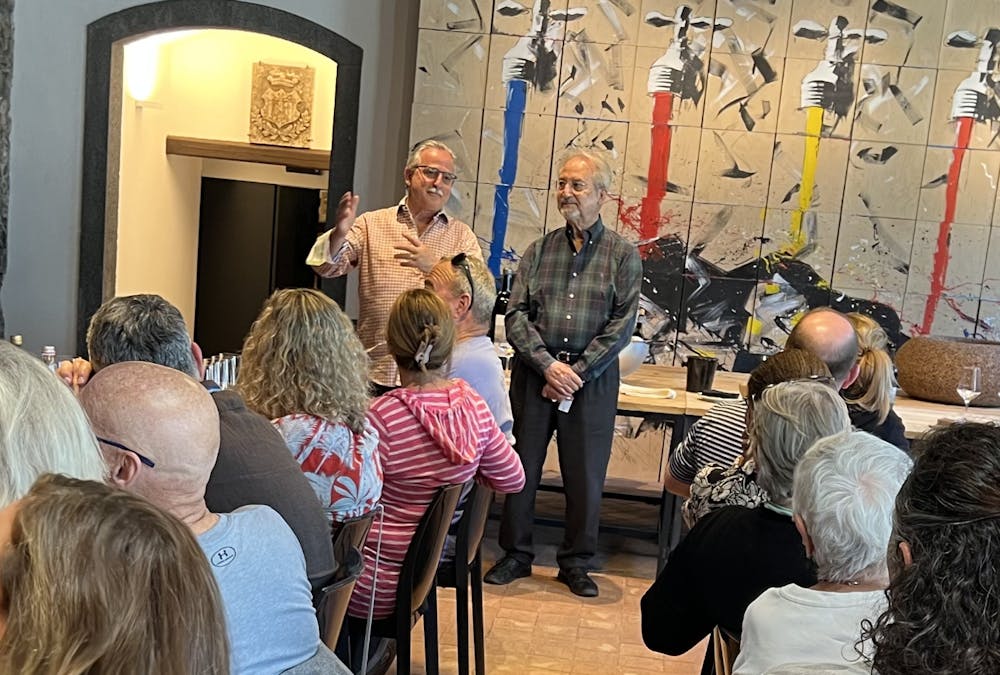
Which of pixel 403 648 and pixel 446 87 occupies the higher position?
pixel 446 87

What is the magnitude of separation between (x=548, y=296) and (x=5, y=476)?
2.96m

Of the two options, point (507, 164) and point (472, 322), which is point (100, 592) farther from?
point (507, 164)

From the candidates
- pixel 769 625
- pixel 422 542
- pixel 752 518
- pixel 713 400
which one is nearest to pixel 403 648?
pixel 422 542

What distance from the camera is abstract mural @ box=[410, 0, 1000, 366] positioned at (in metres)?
5.57

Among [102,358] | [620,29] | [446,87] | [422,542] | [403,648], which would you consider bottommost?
[403,648]

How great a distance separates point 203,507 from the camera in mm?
1716

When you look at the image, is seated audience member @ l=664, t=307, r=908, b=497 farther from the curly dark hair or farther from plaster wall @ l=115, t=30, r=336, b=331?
plaster wall @ l=115, t=30, r=336, b=331

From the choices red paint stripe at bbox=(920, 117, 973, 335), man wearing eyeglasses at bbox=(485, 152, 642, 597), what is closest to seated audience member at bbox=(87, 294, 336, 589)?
man wearing eyeglasses at bbox=(485, 152, 642, 597)

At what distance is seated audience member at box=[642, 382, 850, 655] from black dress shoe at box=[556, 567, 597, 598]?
2025 mm

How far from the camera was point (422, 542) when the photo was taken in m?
2.61

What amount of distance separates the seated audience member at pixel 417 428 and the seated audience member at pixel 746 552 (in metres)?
0.77

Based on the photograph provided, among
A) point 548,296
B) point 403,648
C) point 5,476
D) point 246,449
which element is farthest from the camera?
point 548,296

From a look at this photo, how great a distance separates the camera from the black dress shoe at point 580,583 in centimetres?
429

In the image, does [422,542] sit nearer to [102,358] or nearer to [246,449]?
[246,449]
